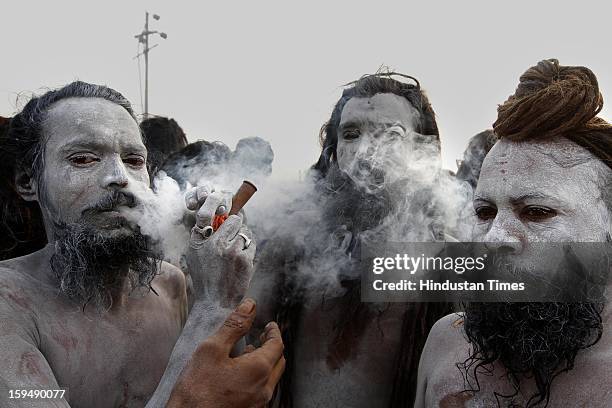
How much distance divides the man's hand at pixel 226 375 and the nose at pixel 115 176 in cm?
73

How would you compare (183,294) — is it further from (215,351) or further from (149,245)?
(215,351)

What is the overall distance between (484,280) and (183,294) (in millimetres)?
1459

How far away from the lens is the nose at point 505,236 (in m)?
2.44

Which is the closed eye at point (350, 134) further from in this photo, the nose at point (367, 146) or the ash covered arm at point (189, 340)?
the ash covered arm at point (189, 340)

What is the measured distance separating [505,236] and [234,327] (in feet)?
3.47

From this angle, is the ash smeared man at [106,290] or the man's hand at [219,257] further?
the man's hand at [219,257]

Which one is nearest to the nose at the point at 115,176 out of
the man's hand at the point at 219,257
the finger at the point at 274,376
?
the man's hand at the point at 219,257

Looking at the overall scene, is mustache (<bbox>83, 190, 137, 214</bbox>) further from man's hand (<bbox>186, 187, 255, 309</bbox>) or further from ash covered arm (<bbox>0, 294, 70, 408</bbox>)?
ash covered arm (<bbox>0, 294, 70, 408</bbox>)

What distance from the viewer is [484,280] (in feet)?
8.48

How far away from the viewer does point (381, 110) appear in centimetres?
362

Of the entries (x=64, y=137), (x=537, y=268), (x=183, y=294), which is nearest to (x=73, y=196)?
(x=64, y=137)

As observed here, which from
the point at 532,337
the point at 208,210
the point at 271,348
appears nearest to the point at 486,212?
the point at 532,337

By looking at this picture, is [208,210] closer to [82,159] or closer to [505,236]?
[82,159]

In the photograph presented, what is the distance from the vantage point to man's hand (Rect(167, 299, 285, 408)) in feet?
7.41
